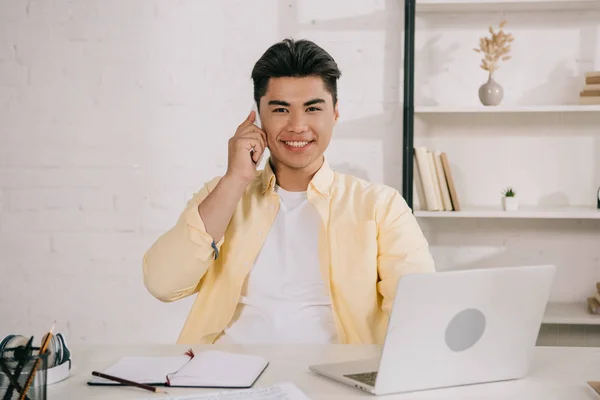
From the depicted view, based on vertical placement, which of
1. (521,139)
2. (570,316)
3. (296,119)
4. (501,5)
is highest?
(501,5)

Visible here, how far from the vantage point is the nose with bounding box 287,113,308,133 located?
190 cm

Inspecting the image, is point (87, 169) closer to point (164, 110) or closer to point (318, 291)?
point (164, 110)

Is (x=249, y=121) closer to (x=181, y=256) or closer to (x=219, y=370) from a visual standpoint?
(x=181, y=256)

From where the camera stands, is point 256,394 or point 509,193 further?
point 509,193

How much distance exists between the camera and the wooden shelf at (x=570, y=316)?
259 cm

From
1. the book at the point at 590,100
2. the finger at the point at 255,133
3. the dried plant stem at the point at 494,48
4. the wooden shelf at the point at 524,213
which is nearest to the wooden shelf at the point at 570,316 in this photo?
the wooden shelf at the point at 524,213

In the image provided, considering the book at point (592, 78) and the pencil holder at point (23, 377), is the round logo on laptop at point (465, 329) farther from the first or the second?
the book at point (592, 78)

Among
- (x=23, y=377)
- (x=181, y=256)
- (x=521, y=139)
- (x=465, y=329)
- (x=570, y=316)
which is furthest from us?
(x=521, y=139)

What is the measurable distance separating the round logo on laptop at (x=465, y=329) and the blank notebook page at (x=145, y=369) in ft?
1.62

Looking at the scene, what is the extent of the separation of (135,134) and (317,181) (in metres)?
1.28

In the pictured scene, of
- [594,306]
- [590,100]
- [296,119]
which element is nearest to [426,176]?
[590,100]

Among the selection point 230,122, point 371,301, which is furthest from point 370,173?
point 371,301

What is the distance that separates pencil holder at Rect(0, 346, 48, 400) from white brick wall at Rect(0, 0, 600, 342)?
6.28ft

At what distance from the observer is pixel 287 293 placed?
72.9 inches
